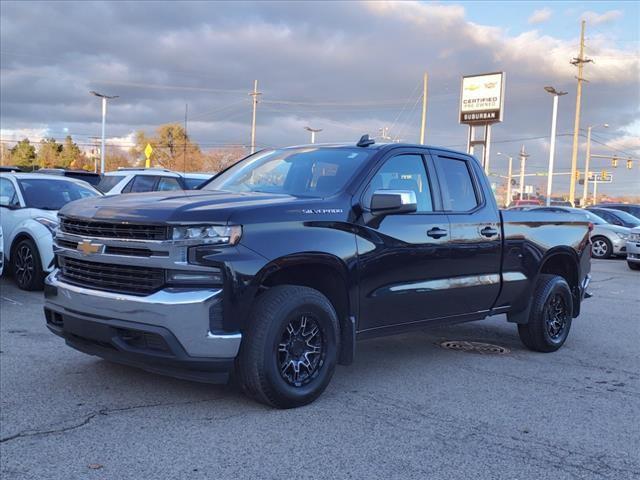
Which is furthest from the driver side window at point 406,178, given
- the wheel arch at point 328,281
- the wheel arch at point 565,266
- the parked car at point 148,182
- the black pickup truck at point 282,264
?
the parked car at point 148,182

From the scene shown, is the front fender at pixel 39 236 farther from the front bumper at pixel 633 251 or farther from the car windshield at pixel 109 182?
the front bumper at pixel 633 251

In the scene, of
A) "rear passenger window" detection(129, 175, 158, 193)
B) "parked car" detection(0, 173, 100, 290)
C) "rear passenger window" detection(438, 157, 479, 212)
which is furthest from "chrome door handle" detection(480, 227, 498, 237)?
"rear passenger window" detection(129, 175, 158, 193)

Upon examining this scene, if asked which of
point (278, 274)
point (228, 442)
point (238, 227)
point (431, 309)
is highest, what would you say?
point (238, 227)

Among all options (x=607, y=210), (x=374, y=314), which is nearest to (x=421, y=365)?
(x=374, y=314)

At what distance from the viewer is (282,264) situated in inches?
Answer: 175

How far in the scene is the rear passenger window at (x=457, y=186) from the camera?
19.6 feet

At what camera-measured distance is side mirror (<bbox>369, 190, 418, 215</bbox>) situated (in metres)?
4.94

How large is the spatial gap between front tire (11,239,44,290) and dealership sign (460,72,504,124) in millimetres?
38528

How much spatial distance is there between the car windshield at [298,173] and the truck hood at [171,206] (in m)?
0.30

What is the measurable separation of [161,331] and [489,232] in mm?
3393

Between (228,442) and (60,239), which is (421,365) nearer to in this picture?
(228,442)

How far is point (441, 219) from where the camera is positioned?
5.70m

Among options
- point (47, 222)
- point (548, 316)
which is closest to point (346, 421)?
point (548, 316)

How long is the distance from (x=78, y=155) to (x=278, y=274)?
295 feet
